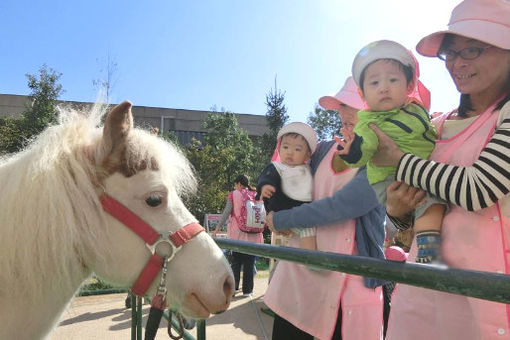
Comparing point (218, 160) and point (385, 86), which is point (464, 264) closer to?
point (385, 86)

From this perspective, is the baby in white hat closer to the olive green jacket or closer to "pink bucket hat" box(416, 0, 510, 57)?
the olive green jacket

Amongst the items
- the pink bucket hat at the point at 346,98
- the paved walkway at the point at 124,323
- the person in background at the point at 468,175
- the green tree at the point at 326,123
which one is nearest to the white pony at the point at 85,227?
the person in background at the point at 468,175

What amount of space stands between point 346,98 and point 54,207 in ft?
5.28

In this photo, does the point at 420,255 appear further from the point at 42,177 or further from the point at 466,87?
the point at 42,177

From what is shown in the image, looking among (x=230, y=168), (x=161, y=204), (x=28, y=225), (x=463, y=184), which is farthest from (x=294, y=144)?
(x=230, y=168)

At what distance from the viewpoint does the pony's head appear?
1498mm

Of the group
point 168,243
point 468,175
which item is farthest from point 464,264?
point 168,243

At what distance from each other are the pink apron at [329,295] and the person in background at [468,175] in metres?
0.52

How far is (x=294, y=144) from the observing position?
235 centimetres

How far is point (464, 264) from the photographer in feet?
3.46

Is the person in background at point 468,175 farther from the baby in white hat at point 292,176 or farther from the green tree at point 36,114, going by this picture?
the green tree at point 36,114

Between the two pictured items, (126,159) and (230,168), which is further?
(230,168)

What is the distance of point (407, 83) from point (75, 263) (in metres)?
1.57

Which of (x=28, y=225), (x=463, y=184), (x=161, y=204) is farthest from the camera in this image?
(x=161, y=204)
